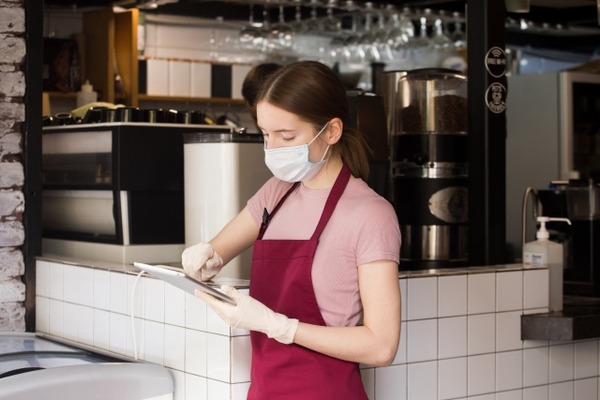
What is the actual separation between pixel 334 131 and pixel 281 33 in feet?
15.0

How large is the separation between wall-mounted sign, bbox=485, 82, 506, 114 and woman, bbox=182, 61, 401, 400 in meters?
1.31

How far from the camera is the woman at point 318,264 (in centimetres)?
235

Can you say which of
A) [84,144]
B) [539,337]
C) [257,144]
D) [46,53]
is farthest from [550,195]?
[46,53]

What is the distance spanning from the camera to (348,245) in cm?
246

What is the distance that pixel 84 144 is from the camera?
3.89 m

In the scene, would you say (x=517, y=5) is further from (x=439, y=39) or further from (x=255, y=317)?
(x=439, y=39)

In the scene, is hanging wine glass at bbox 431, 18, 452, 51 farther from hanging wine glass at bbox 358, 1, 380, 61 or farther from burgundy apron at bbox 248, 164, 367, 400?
burgundy apron at bbox 248, 164, 367, 400

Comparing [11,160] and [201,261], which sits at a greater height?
[11,160]

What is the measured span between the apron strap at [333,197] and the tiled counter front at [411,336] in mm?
422

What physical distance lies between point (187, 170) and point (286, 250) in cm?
105

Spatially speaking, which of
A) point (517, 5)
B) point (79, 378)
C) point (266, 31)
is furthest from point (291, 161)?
point (266, 31)

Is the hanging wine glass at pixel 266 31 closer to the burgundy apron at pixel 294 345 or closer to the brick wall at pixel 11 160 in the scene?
the brick wall at pixel 11 160

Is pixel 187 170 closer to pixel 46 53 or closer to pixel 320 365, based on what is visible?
pixel 320 365

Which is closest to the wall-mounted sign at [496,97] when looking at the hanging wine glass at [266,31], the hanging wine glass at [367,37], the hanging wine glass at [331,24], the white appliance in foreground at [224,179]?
the white appliance in foreground at [224,179]
